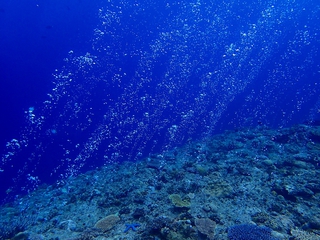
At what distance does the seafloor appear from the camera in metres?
6.23

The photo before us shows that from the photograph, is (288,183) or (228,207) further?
(288,183)

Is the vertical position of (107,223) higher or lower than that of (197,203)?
lower

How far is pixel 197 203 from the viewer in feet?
24.9

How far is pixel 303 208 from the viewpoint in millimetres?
7070

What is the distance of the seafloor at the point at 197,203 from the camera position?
20.5ft

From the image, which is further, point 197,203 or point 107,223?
point 197,203

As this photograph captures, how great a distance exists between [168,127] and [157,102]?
1711cm

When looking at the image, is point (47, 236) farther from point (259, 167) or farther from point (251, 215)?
point (259, 167)

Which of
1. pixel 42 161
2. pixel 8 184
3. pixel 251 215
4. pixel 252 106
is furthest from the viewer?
pixel 252 106

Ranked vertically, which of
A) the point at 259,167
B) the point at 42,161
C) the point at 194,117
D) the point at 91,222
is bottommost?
the point at 91,222

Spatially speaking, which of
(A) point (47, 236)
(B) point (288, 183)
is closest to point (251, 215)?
(B) point (288, 183)

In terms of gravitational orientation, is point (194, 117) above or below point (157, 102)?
below

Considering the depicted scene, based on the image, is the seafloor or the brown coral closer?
the seafloor

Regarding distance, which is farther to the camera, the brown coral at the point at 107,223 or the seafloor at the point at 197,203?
the brown coral at the point at 107,223
